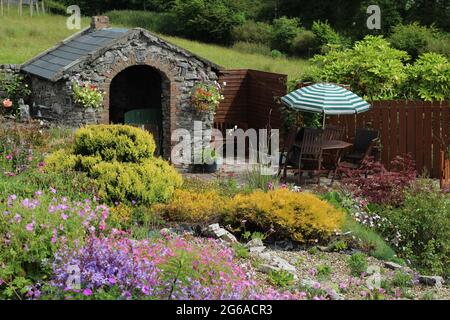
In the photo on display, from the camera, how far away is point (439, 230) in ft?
29.7

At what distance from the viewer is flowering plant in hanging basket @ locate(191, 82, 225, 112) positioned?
50.4 feet

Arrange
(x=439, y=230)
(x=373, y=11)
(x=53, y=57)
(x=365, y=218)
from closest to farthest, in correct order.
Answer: (x=439, y=230) → (x=365, y=218) → (x=53, y=57) → (x=373, y=11)

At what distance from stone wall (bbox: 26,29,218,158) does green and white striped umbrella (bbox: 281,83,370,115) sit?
267 cm

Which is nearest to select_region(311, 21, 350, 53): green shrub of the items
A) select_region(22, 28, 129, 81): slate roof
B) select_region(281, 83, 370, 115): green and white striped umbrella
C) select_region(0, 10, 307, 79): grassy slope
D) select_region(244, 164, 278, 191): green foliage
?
select_region(0, 10, 307, 79): grassy slope

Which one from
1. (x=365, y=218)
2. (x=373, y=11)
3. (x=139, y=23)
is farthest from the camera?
(x=139, y=23)

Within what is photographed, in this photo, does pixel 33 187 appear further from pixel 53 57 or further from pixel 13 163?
pixel 53 57

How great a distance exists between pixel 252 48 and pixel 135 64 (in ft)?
55.6

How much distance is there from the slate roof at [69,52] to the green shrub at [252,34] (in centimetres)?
1698

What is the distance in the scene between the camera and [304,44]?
32125 millimetres

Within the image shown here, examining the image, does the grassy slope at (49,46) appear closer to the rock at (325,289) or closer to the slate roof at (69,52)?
the slate roof at (69,52)

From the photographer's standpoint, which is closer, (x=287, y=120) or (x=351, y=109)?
(x=351, y=109)

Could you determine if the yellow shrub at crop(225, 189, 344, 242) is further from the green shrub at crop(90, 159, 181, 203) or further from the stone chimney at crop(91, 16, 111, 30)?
the stone chimney at crop(91, 16, 111, 30)

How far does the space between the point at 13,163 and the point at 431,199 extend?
18.9 ft
